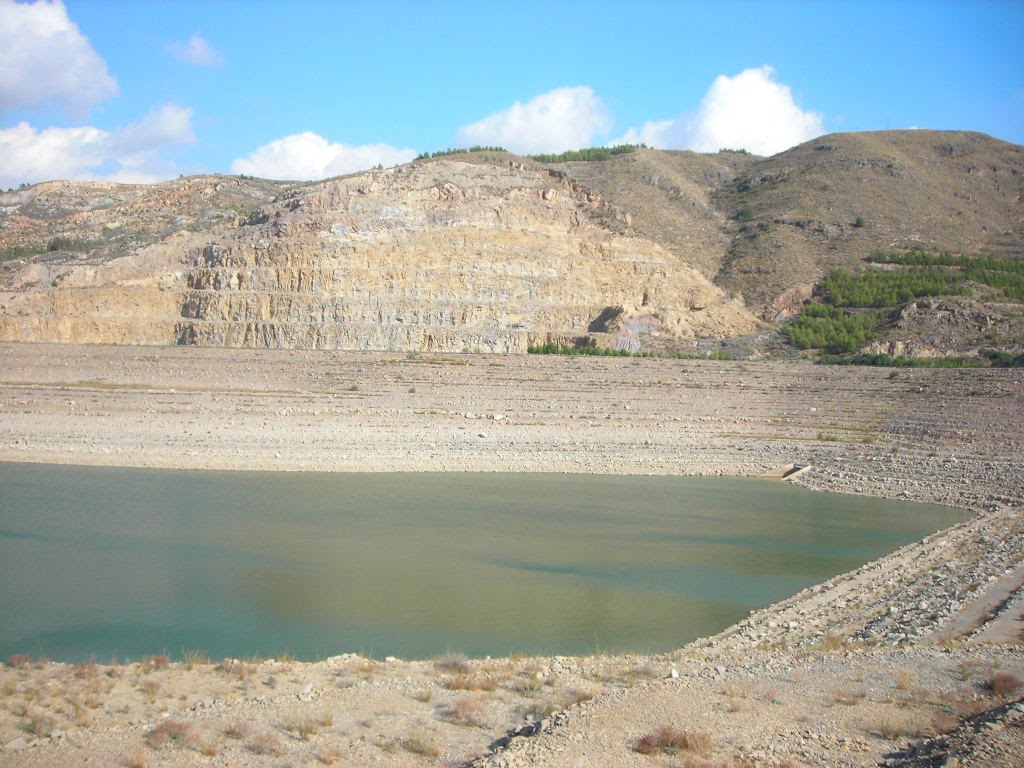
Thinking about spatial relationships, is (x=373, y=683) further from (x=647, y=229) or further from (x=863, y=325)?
(x=647, y=229)

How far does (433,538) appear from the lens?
52.9ft

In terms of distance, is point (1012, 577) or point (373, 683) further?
point (1012, 577)

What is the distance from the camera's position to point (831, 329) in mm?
36000

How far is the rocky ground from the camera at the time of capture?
692cm

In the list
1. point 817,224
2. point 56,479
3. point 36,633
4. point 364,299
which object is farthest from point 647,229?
point 36,633

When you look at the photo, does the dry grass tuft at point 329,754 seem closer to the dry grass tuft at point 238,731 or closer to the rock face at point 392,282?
the dry grass tuft at point 238,731

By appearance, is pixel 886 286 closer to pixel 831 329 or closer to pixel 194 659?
pixel 831 329

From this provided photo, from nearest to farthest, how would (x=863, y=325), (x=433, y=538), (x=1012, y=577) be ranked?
(x=1012, y=577)
(x=433, y=538)
(x=863, y=325)

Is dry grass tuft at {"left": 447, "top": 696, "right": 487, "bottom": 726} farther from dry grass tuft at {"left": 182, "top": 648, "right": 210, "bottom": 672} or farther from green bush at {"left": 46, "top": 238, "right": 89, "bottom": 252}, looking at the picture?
green bush at {"left": 46, "top": 238, "right": 89, "bottom": 252}

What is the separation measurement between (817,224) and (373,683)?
43.6 metres

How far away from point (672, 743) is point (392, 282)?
29229mm

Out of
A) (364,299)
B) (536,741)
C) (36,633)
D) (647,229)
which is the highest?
(647,229)

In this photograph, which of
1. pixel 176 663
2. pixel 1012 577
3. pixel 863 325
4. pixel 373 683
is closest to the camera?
pixel 373 683

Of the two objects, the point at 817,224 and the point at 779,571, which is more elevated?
the point at 817,224
